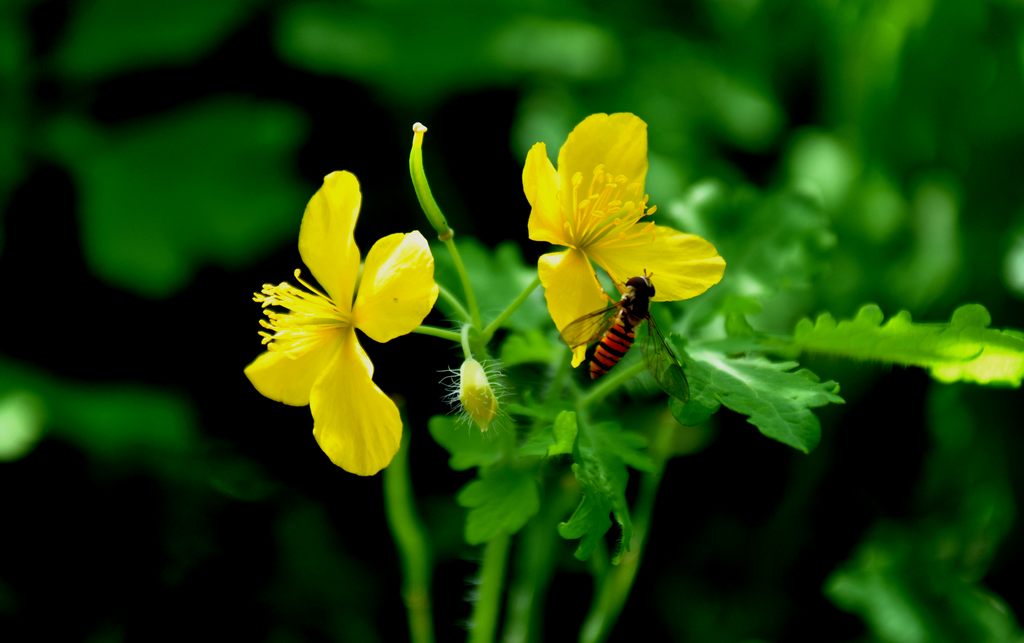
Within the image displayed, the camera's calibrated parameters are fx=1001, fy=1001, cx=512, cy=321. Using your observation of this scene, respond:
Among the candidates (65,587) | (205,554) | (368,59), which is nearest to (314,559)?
Answer: (205,554)

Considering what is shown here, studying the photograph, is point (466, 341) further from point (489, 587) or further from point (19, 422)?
point (19, 422)

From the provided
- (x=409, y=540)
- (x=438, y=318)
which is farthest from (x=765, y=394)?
(x=438, y=318)

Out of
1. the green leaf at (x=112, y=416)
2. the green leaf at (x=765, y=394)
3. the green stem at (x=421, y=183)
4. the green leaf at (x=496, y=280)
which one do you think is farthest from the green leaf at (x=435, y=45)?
the green leaf at (x=765, y=394)

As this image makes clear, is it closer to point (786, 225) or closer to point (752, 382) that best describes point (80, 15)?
point (786, 225)

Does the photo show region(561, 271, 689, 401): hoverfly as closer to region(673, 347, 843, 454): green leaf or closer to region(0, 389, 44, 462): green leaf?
region(673, 347, 843, 454): green leaf

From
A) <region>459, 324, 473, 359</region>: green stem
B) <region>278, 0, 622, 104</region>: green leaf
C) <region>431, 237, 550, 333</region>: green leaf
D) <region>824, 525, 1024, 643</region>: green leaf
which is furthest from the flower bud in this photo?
<region>278, 0, 622, 104</region>: green leaf

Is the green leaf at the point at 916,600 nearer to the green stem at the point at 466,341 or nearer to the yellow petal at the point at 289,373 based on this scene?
the green stem at the point at 466,341
